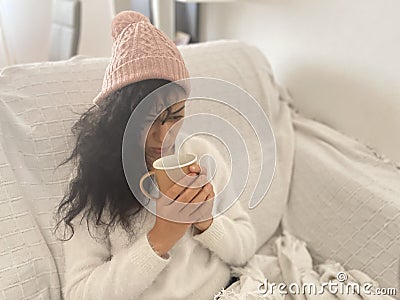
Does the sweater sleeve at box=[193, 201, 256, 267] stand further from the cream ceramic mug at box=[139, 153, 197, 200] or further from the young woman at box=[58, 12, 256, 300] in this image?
the cream ceramic mug at box=[139, 153, 197, 200]

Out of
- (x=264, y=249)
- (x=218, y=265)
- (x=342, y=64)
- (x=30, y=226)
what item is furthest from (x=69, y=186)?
(x=342, y=64)

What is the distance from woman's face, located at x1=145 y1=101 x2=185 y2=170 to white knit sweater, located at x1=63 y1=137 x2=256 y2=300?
0.12m

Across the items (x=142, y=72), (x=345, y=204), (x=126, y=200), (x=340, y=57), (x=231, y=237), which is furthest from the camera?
(x=340, y=57)

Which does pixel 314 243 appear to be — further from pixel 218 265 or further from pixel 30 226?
pixel 30 226

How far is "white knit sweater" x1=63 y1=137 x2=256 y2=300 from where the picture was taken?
659mm

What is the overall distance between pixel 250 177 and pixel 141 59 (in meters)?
0.39

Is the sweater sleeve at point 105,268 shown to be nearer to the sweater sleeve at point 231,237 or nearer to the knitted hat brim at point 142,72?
the sweater sleeve at point 231,237

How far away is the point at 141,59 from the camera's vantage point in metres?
0.58

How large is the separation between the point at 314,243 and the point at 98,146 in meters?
0.61

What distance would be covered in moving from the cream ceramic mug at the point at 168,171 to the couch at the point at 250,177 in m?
0.23

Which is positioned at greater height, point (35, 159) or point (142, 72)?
point (142, 72)

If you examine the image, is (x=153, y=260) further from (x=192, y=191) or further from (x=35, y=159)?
(x=35, y=159)

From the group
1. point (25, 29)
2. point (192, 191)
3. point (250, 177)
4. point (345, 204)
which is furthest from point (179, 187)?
point (25, 29)

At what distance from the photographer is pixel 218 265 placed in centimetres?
80
